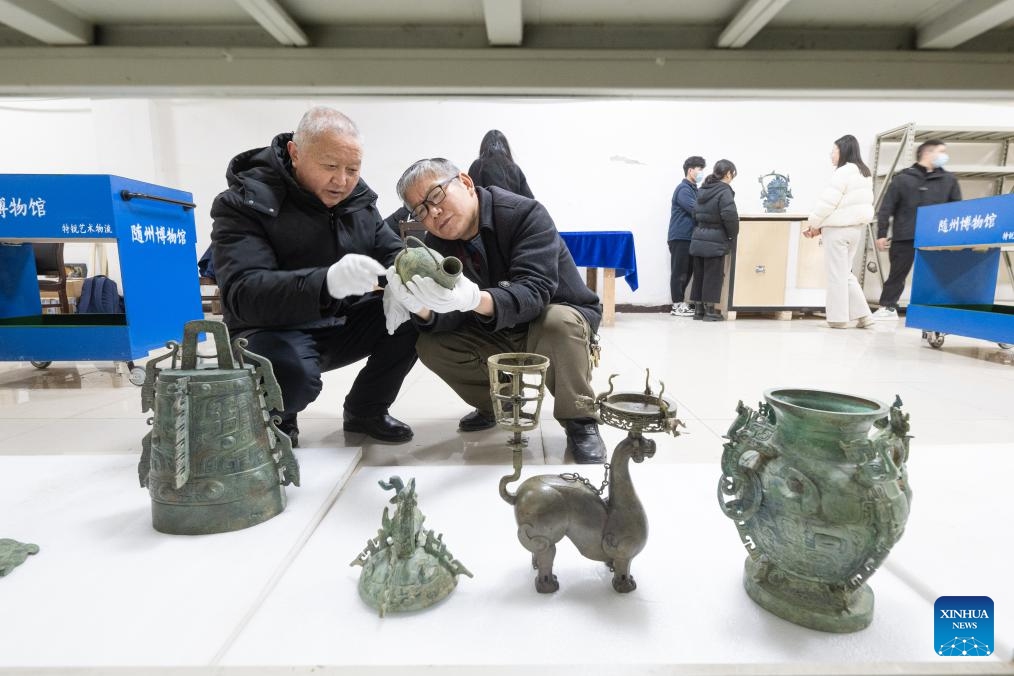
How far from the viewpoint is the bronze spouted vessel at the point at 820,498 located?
28.5 inches

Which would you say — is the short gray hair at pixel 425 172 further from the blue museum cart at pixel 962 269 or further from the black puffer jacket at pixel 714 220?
the black puffer jacket at pixel 714 220

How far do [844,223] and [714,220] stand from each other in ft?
3.40

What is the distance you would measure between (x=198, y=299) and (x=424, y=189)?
233cm

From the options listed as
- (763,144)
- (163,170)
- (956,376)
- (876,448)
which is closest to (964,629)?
(876,448)

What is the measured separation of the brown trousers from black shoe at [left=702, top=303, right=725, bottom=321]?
3908mm

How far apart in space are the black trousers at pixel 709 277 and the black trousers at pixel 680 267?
0.16 meters

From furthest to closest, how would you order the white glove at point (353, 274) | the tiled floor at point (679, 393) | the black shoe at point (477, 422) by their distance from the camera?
the black shoe at point (477, 422) < the tiled floor at point (679, 393) < the white glove at point (353, 274)

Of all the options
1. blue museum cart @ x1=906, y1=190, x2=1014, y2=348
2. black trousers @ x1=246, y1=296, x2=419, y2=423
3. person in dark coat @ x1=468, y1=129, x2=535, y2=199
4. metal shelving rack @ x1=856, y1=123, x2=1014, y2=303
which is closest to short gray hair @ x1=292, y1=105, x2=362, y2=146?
black trousers @ x1=246, y1=296, x2=419, y2=423

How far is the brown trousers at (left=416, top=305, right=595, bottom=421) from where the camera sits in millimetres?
1619

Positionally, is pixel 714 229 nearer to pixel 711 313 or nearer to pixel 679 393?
pixel 711 313

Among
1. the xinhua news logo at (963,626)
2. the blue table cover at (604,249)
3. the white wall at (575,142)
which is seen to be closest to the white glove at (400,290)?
the xinhua news logo at (963,626)

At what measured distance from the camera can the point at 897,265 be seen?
4727 millimetres

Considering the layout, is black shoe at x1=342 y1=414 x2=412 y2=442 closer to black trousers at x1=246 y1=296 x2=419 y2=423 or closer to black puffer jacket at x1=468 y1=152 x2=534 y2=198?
black trousers at x1=246 y1=296 x2=419 y2=423

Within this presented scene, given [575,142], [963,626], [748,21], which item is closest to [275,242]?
[748,21]
